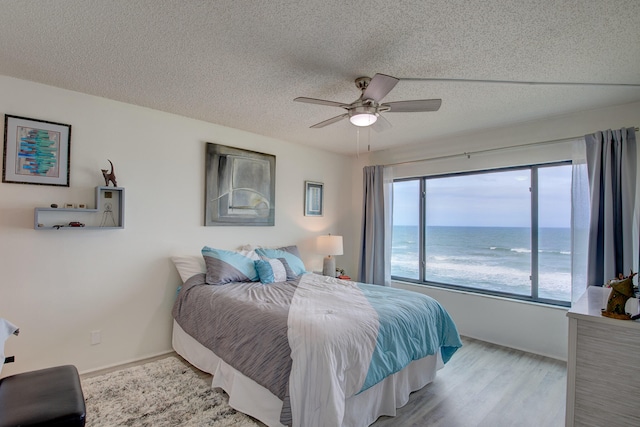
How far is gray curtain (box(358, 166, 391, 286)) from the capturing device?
15.1ft

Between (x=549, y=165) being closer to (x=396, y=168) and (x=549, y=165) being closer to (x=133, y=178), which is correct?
(x=396, y=168)

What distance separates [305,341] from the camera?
69.7 inches

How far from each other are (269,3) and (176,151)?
7.15ft

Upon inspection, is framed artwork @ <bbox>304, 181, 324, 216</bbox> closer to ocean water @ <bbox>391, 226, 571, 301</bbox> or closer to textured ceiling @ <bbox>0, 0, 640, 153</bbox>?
ocean water @ <bbox>391, 226, 571, 301</bbox>

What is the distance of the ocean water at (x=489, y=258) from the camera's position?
346cm

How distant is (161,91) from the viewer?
2723 mm

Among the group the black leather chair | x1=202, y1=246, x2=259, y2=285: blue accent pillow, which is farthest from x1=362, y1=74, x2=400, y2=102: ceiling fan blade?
the black leather chair

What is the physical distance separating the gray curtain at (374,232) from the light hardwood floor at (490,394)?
5.26ft

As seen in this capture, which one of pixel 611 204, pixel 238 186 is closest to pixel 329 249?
pixel 238 186

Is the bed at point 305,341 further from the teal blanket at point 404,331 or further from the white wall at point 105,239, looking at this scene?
the white wall at point 105,239

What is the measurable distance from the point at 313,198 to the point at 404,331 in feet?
9.11

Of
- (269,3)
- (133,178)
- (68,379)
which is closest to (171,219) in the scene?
(133,178)

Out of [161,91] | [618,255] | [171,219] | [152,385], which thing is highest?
[161,91]

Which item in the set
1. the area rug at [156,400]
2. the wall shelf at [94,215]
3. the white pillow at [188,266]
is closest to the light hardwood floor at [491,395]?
the area rug at [156,400]
